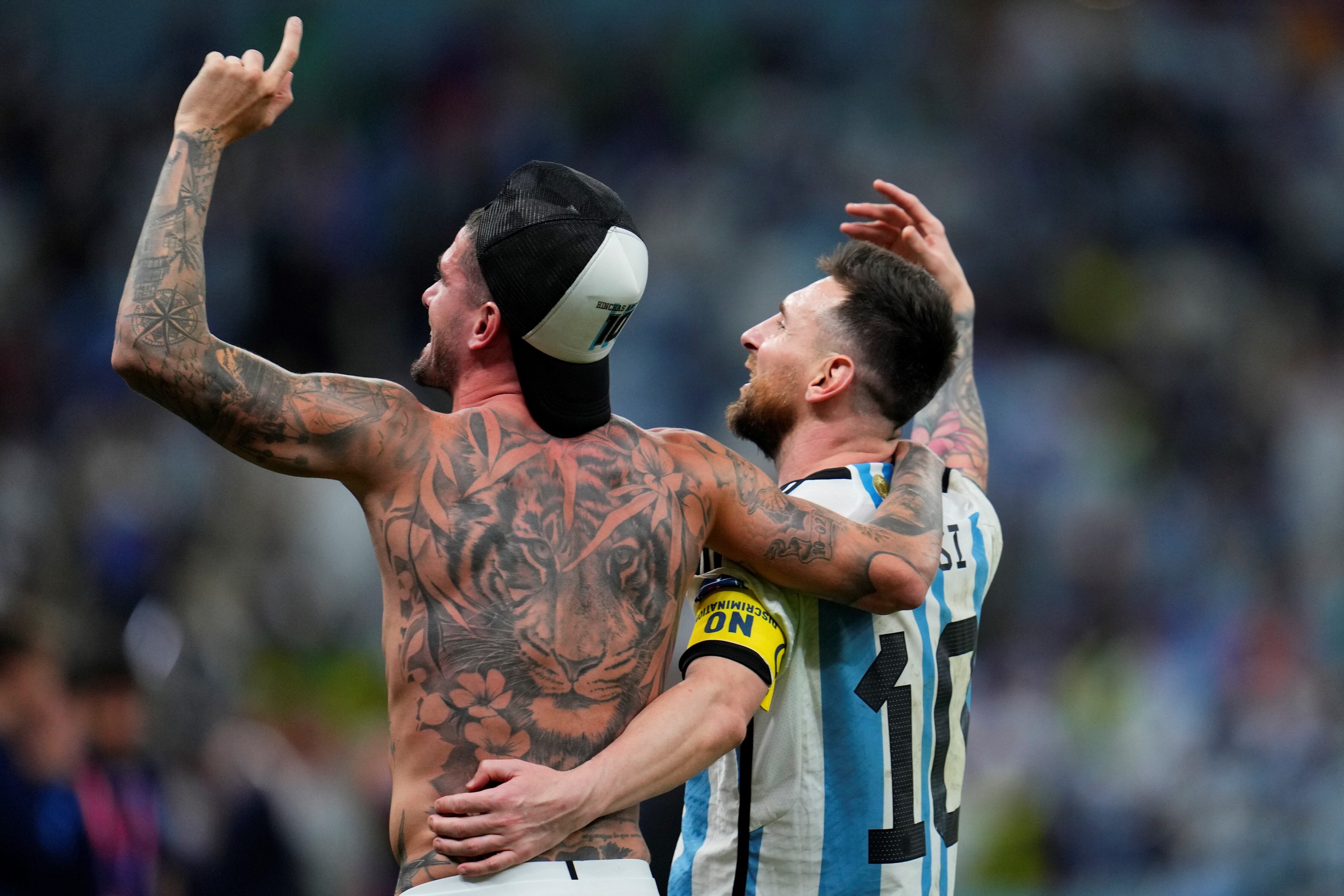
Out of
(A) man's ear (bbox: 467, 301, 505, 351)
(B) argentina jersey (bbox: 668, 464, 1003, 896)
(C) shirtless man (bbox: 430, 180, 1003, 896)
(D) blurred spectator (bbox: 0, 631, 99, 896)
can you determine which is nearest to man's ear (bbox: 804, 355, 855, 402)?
(C) shirtless man (bbox: 430, 180, 1003, 896)

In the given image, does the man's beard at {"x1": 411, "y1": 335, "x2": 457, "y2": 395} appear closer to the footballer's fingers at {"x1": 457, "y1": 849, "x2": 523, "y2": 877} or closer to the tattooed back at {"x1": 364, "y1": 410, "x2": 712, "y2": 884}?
the tattooed back at {"x1": 364, "y1": 410, "x2": 712, "y2": 884}

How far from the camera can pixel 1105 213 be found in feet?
37.0

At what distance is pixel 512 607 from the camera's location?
270cm

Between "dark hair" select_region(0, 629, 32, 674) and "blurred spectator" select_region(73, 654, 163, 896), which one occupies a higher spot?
"dark hair" select_region(0, 629, 32, 674)

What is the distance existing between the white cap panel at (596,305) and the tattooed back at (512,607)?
0.19m

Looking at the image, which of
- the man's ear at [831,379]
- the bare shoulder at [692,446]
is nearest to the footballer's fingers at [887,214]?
the man's ear at [831,379]

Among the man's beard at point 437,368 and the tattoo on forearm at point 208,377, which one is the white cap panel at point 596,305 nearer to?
the man's beard at point 437,368

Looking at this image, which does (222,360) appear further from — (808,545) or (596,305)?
(808,545)

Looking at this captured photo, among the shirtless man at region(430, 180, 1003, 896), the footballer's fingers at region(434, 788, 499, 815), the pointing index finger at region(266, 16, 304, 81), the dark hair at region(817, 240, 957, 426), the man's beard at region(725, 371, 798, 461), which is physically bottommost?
the footballer's fingers at region(434, 788, 499, 815)

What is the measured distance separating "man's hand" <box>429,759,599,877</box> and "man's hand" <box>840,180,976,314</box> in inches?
89.1

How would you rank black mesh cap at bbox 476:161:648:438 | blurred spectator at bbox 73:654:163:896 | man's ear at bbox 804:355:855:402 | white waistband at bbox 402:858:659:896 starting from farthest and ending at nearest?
blurred spectator at bbox 73:654:163:896 → man's ear at bbox 804:355:855:402 → black mesh cap at bbox 476:161:648:438 → white waistband at bbox 402:858:659:896

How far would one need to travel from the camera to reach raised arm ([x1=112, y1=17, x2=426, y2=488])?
8.18 ft

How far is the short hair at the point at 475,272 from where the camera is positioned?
2918 mm

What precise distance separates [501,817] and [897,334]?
1758 mm
